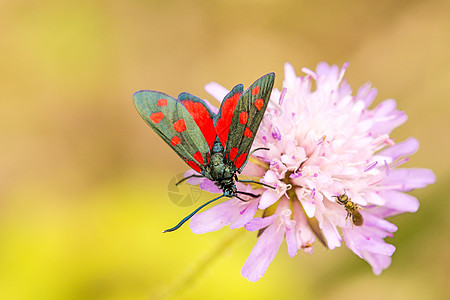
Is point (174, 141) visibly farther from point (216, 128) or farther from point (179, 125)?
point (216, 128)

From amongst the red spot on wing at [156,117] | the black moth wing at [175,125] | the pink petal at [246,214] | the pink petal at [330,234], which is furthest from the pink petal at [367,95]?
the red spot on wing at [156,117]

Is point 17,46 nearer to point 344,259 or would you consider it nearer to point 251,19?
point 251,19

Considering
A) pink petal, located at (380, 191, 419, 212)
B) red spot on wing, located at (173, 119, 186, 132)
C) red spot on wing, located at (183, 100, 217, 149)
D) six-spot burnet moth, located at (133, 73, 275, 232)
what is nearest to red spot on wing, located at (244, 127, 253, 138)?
six-spot burnet moth, located at (133, 73, 275, 232)

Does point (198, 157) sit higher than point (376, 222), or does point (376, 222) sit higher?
point (198, 157)

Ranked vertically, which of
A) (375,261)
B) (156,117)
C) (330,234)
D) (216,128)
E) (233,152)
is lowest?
(375,261)

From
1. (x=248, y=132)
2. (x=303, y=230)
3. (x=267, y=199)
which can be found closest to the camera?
(x=248, y=132)

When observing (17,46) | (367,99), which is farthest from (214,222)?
(17,46)

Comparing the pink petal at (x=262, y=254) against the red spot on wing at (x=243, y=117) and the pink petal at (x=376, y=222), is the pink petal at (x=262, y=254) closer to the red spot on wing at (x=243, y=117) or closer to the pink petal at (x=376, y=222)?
the pink petal at (x=376, y=222)

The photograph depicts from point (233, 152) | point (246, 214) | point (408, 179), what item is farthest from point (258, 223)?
point (408, 179)

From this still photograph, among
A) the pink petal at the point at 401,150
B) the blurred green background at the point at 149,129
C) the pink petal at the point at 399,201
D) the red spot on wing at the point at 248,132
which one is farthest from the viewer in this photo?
the blurred green background at the point at 149,129
